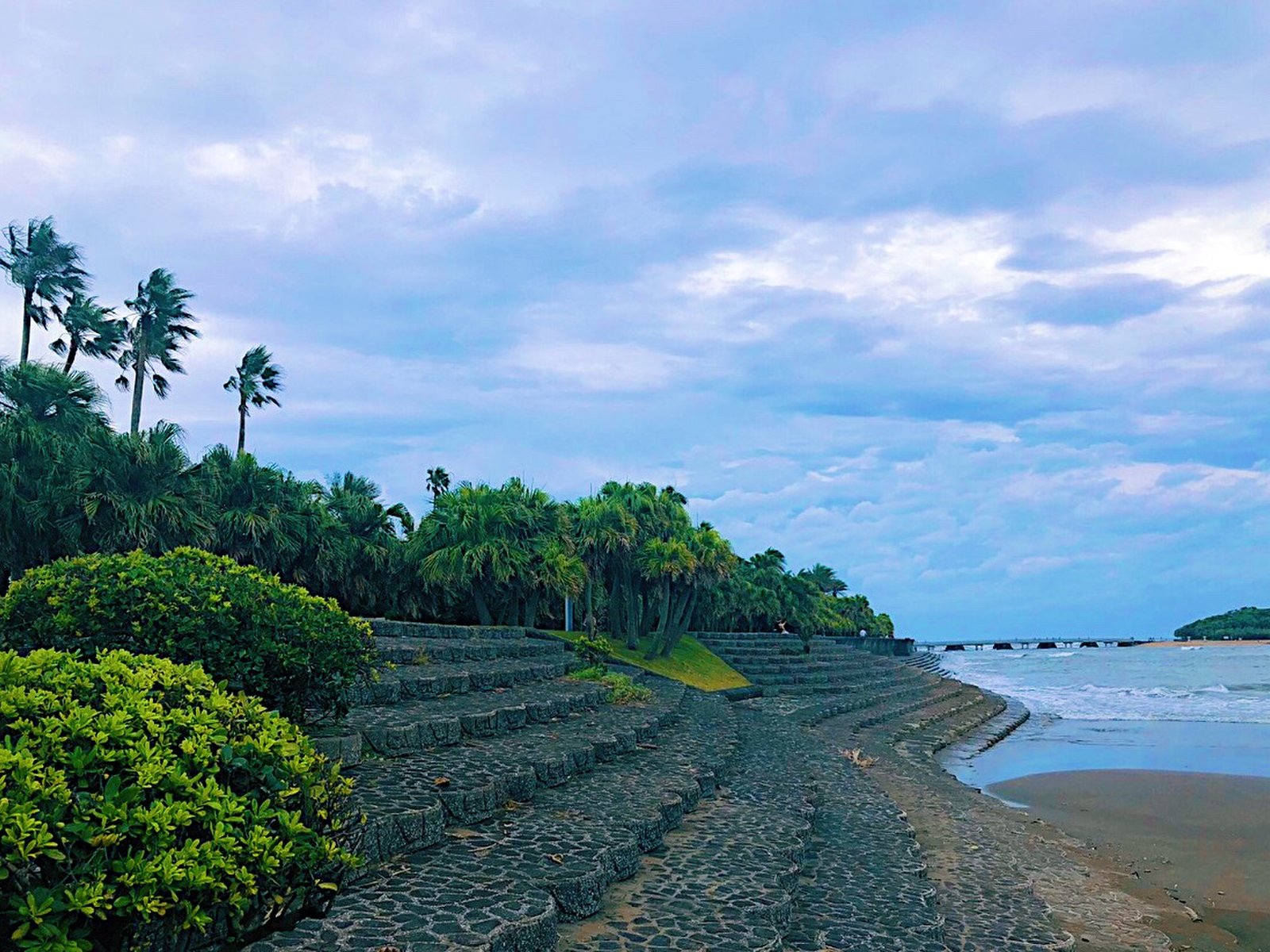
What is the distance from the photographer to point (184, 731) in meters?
3.45

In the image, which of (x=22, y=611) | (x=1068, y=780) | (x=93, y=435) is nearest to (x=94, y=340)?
(x=93, y=435)

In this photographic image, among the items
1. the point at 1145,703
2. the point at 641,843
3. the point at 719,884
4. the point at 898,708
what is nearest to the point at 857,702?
the point at 898,708

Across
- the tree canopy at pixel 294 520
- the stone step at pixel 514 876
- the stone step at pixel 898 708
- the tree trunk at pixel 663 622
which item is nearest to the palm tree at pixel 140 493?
the tree canopy at pixel 294 520

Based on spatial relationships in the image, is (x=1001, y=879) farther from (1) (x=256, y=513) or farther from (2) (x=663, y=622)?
(1) (x=256, y=513)

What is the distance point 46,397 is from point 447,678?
63.2ft

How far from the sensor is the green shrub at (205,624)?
7.44m

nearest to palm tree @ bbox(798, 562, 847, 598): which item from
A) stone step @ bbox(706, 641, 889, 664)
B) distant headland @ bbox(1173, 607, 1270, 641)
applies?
stone step @ bbox(706, 641, 889, 664)

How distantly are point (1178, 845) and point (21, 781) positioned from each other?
1537 centimetres

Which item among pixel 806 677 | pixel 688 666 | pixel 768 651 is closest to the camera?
pixel 688 666

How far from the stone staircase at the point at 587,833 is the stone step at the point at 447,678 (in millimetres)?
45

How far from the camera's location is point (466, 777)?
7828mm

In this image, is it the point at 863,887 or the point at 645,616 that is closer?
the point at 863,887

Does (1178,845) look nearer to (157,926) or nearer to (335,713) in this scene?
(335,713)

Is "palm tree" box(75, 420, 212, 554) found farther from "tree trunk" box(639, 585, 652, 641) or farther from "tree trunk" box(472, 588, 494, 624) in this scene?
"tree trunk" box(639, 585, 652, 641)
